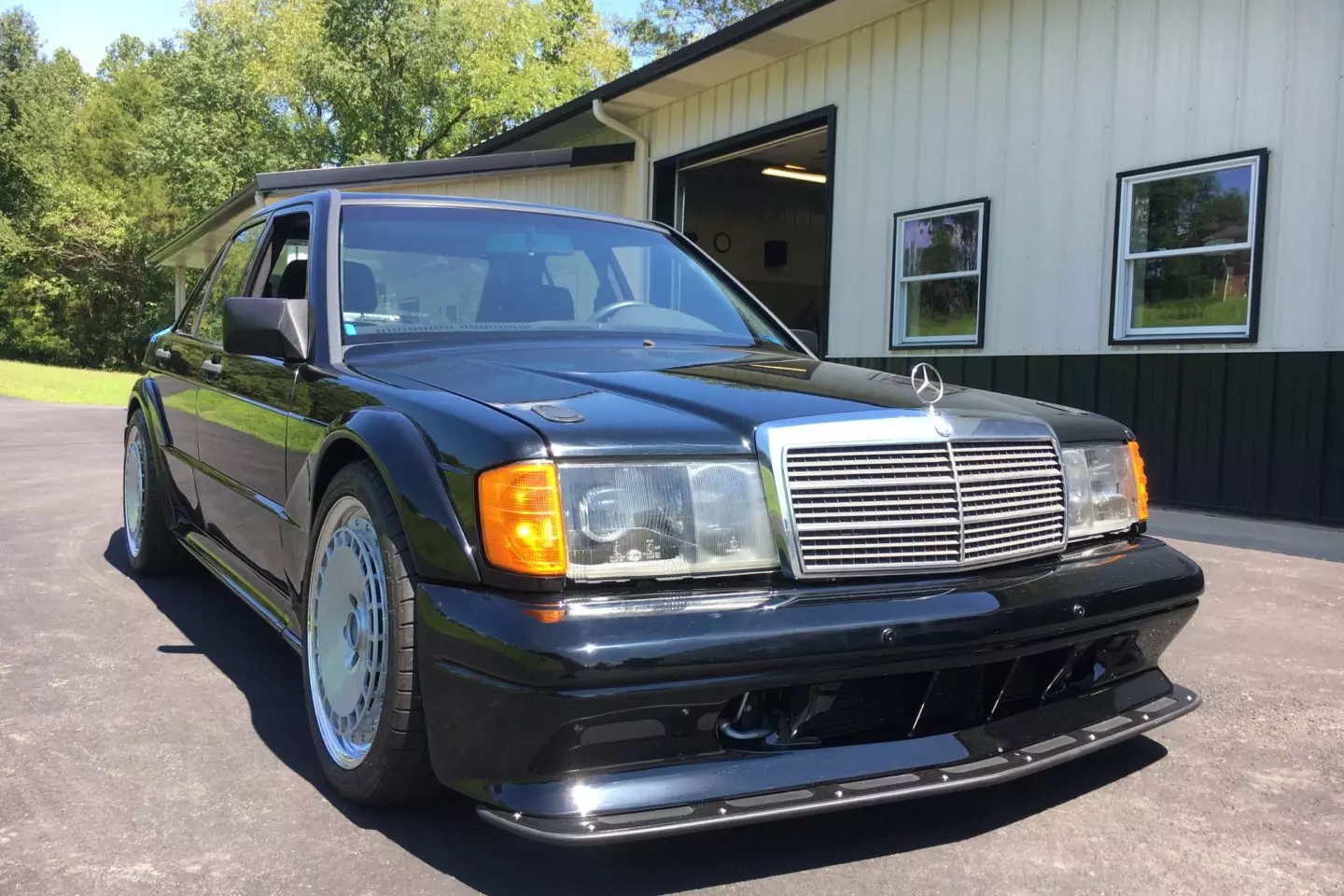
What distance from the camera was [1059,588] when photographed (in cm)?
234

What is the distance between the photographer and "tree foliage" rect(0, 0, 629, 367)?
3189 centimetres

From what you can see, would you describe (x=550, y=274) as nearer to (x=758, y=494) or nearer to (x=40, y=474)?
(x=758, y=494)

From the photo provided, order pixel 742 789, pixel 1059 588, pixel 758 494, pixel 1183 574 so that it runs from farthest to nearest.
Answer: pixel 1183 574
pixel 1059 588
pixel 758 494
pixel 742 789

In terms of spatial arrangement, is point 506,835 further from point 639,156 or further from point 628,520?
point 639,156

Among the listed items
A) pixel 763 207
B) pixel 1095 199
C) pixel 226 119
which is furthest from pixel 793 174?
pixel 226 119

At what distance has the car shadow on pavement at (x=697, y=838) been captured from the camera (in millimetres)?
2150

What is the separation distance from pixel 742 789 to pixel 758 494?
0.57 m

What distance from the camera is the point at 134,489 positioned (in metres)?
4.93

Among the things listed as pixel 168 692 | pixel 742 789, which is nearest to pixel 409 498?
pixel 742 789

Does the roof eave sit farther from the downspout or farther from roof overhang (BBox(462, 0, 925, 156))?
A: the downspout

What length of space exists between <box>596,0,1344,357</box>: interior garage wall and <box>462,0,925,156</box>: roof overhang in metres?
0.24

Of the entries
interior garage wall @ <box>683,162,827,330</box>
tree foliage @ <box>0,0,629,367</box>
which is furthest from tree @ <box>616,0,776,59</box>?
interior garage wall @ <box>683,162,827,330</box>

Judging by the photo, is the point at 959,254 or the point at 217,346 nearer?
the point at 217,346

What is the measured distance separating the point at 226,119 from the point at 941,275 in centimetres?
3491
